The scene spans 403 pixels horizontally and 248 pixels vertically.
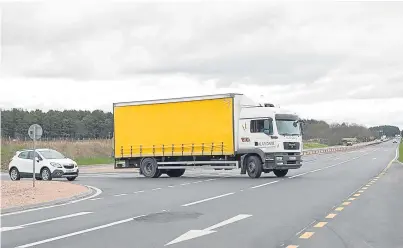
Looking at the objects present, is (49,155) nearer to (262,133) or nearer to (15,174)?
(15,174)

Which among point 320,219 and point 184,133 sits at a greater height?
point 184,133

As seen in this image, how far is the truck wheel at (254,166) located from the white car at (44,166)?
8244 mm

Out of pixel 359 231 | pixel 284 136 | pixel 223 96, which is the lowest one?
pixel 359 231

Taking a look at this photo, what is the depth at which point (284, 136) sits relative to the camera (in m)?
27.4

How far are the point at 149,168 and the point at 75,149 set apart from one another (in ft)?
88.3

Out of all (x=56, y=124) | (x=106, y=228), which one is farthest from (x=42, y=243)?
(x=56, y=124)

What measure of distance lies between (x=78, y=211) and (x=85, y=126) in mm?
86475

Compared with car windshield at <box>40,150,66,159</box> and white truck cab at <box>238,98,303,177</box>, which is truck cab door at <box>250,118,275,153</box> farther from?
car windshield at <box>40,150,66,159</box>

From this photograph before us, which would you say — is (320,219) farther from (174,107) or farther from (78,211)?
(174,107)

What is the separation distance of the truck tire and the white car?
3.76m

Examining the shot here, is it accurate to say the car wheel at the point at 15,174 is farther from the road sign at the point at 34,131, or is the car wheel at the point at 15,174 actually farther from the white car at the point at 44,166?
the road sign at the point at 34,131

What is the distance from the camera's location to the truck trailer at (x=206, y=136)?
1079 inches

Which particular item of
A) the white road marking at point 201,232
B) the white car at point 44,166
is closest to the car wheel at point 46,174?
the white car at point 44,166

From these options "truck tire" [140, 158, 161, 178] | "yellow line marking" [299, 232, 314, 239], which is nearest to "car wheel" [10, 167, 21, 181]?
"truck tire" [140, 158, 161, 178]
